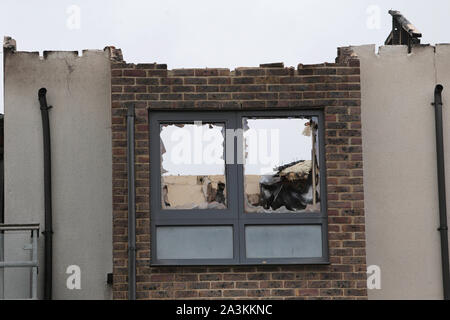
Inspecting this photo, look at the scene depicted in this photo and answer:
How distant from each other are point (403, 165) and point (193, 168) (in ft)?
7.91

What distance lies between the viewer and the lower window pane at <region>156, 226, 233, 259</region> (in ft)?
32.9

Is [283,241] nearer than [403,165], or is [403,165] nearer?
[283,241]

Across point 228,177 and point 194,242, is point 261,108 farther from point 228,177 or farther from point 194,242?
point 194,242

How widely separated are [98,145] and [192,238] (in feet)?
5.31

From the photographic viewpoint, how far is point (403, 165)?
10.7 m

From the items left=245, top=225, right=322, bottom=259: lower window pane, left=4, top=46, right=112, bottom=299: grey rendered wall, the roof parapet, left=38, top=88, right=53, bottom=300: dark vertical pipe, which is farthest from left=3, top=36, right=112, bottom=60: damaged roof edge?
the roof parapet

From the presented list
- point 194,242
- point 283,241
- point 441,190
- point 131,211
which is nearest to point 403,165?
point 441,190

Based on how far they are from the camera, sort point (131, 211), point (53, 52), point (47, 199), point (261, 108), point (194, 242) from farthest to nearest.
A: point (53, 52), point (47, 199), point (261, 108), point (194, 242), point (131, 211)

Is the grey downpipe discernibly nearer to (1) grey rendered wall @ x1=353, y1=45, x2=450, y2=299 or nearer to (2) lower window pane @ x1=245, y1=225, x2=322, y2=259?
(2) lower window pane @ x1=245, y1=225, x2=322, y2=259

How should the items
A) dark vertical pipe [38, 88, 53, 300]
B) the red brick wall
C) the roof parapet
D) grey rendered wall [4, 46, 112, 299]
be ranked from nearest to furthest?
1. the red brick wall
2. dark vertical pipe [38, 88, 53, 300]
3. grey rendered wall [4, 46, 112, 299]
4. the roof parapet

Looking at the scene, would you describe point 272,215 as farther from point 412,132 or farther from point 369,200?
point 412,132

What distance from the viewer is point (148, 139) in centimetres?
1012

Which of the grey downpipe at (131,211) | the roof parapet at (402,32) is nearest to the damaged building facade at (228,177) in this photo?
the grey downpipe at (131,211)

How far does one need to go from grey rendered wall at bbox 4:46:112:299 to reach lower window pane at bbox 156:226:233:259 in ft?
2.65
